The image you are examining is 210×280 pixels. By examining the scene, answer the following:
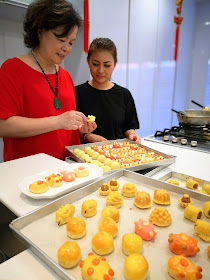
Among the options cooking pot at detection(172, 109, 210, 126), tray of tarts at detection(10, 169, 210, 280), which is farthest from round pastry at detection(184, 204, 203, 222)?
cooking pot at detection(172, 109, 210, 126)

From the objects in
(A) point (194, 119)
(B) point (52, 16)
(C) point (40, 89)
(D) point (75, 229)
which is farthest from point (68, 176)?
(A) point (194, 119)

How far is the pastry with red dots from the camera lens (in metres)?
0.76

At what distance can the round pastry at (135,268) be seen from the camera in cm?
49

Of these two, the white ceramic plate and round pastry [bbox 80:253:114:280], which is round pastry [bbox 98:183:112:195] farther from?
round pastry [bbox 80:253:114:280]

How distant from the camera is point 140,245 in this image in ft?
1.93

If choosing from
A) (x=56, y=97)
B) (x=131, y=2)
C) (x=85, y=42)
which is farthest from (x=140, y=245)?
(x=131, y=2)

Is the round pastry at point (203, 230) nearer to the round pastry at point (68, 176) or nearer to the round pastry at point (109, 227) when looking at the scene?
the round pastry at point (109, 227)

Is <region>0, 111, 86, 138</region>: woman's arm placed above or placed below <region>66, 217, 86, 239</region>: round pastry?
above

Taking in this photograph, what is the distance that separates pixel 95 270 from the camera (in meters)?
0.49

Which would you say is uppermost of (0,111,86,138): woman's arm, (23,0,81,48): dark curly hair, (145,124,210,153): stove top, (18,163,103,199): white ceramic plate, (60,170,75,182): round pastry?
(23,0,81,48): dark curly hair

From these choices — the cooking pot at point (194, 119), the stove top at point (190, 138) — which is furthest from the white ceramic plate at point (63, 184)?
the cooking pot at point (194, 119)

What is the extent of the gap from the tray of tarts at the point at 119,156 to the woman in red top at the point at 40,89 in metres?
0.15

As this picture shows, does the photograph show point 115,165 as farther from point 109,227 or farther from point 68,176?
point 109,227

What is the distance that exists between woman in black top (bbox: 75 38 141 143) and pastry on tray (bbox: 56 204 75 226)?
969 mm
